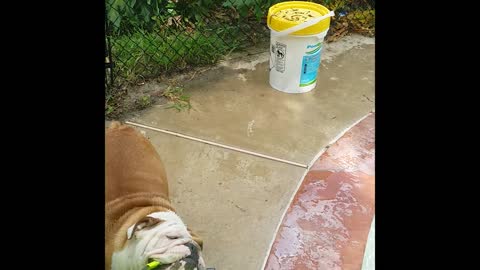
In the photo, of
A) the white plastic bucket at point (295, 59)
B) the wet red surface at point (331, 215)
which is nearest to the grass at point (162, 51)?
the white plastic bucket at point (295, 59)

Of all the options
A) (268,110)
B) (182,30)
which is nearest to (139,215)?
(268,110)

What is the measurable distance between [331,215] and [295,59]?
136 centimetres

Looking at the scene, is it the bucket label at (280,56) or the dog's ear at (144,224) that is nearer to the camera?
the dog's ear at (144,224)

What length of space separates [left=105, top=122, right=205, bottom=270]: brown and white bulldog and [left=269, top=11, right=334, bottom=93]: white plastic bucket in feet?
4.87

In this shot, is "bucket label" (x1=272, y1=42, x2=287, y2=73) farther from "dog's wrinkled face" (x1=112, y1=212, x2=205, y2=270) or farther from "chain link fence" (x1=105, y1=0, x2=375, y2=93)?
"dog's wrinkled face" (x1=112, y1=212, x2=205, y2=270)

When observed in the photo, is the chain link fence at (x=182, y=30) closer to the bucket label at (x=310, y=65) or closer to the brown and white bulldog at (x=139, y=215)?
the bucket label at (x=310, y=65)

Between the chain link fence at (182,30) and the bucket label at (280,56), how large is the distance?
629mm

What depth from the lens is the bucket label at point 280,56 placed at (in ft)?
12.7

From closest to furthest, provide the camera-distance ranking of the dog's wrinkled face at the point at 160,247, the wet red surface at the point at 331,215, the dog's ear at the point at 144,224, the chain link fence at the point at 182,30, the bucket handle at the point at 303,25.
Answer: the dog's wrinkled face at the point at 160,247 → the dog's ear at the point at 144,224 → the wet red surface at the point at 331,215 → the bucket handle at the point at 303,25 → the chain link fence at the point at 182,30

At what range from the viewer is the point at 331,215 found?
2893 mm

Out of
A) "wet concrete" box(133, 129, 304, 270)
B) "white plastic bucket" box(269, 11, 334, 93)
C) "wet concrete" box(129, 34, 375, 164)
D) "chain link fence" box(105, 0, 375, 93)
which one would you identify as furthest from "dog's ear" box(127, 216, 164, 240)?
"white plastic bucket" box(269, 11, 334, 93)
